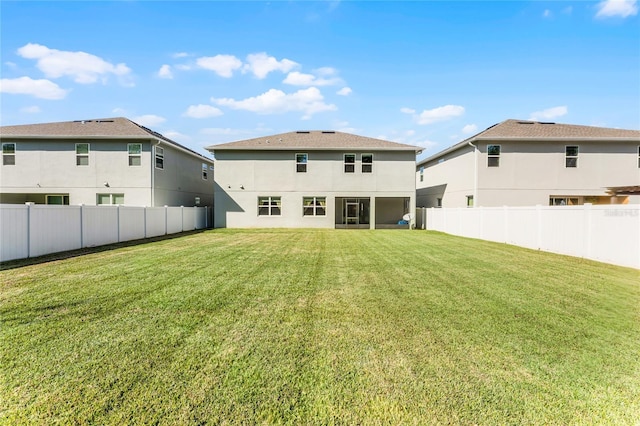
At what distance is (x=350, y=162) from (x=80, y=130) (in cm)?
1744

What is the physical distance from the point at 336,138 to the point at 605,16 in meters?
14.5

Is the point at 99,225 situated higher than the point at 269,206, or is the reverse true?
the point at 269,206

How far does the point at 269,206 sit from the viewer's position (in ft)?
68.5

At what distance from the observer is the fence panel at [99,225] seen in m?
10.5

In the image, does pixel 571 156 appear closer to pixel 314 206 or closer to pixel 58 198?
pixel 314 206

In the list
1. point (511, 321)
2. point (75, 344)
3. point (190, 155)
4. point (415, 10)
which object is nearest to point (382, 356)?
point (511, 321)

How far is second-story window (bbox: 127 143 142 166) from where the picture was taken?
Result: 1845 centimetres

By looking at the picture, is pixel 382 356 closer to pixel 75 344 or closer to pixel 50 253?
pixel 75 344

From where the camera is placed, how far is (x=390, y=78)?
53.2ft

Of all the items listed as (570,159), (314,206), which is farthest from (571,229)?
(314,206)

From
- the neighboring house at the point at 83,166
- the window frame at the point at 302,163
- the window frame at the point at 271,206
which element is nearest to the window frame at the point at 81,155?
the neighboring house at the point at 83,166

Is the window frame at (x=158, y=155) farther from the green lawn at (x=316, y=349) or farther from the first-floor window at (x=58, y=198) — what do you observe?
the green lawn at (x=316, y=349)

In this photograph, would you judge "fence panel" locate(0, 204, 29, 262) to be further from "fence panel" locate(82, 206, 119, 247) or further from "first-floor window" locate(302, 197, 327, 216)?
"first-floor window" locate(302, 197, 327, 216)

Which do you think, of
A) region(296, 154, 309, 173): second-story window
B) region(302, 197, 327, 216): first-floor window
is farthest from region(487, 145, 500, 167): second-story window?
region(296, 154, 309, 173): second-story window
